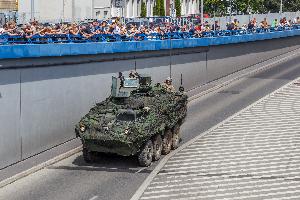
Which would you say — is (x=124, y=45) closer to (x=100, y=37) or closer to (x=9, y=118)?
(x=100, y=37)

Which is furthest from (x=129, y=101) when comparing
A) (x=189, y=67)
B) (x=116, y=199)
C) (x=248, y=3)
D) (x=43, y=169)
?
(x=248, y=3)

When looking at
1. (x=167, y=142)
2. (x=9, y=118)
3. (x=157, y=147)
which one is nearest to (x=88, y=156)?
(x=157, y=147)

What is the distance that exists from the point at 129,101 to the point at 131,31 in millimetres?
9126

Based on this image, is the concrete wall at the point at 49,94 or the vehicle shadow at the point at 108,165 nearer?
the vehicle shadow at the point at 108,165

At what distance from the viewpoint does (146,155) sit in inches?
786

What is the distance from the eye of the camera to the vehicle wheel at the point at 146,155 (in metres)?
19.9

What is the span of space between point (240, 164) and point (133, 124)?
4038mm

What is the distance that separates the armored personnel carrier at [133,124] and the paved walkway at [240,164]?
2.93 ft

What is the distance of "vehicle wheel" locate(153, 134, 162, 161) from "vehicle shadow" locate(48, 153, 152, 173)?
745mm

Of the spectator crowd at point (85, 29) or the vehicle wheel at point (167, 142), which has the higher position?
the spectator crowd at point (85, 29)

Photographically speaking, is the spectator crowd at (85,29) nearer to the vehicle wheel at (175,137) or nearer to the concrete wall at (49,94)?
the concrete wall at (49,94)

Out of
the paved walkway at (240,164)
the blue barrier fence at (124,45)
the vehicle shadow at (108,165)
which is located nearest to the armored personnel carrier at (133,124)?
the vehicle shadow at (108,165)

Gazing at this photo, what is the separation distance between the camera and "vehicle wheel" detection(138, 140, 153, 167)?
1989 cm

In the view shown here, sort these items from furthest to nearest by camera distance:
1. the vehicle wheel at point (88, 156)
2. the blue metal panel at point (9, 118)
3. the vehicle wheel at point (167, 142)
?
the vehicle wheel at point (167, 142) → the vehicle wheel at point (88, 156) → the blue metal panel at point (9, 118)
